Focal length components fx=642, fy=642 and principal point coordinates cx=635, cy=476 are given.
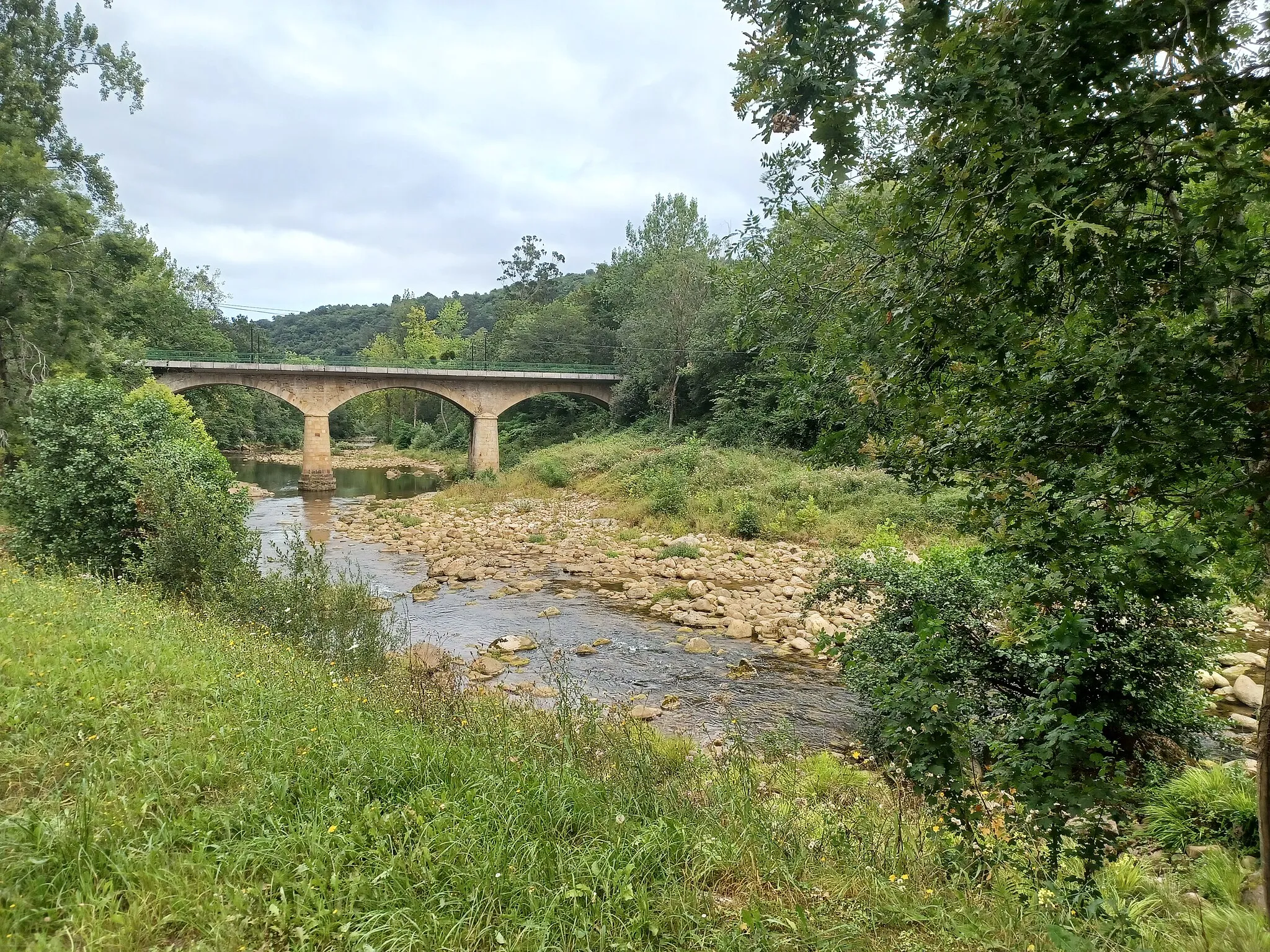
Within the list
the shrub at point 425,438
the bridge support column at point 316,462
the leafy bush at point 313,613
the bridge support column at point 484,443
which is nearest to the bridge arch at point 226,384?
the bridge support column at point 316,462

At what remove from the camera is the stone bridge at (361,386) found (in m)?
29.2

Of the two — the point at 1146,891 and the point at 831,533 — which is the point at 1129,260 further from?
the point at 831,533

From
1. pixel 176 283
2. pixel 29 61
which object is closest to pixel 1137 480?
pixel 29 61

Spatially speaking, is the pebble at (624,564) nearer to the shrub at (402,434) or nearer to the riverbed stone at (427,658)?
the riverbed stone at (427,658)

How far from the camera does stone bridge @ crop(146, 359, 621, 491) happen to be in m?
29.2

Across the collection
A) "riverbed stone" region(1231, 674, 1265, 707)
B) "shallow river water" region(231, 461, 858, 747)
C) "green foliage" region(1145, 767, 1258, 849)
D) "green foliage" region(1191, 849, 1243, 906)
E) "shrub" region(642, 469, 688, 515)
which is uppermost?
"shrub" region(642, 469, 688, 515)

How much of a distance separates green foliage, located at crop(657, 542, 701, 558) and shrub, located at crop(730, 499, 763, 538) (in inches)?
68.6

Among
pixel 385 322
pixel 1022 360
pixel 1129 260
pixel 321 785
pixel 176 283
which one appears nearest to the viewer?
pixel 1129 260

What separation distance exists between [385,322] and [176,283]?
48.4m

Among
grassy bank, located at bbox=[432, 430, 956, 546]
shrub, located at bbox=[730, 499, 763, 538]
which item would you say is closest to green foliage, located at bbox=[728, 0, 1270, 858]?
grassy bank, located at bbox=[432, 430, 956, 546]

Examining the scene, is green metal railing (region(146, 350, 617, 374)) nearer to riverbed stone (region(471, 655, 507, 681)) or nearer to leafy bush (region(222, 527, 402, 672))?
leafy bush (region(222, 527, 402, 672))

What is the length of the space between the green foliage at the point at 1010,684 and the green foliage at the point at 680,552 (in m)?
8.64

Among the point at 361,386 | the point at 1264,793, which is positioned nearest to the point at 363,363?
the point at 361,386

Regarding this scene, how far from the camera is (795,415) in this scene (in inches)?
124
